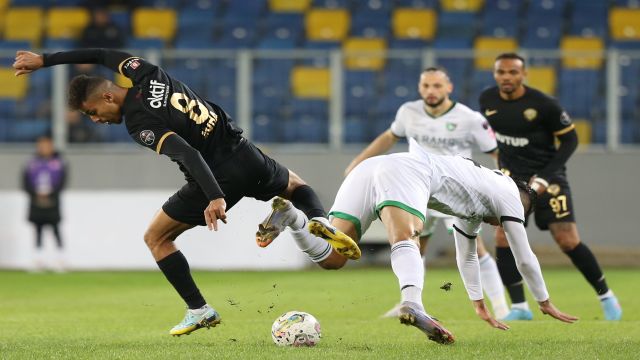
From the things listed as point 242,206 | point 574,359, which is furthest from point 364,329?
point 242,206

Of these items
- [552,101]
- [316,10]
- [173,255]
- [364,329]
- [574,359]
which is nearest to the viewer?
[574,359]

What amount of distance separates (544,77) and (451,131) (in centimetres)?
651

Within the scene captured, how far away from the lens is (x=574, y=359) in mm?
6586

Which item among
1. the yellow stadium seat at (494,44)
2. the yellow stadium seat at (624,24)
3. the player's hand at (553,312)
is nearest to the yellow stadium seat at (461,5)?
the yellow stadium seat at (494,44)

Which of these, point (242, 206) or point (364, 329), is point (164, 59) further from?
point (364, 329)

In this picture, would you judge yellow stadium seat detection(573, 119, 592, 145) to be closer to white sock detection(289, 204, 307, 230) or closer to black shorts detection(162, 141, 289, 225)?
black shorts detection(162, 141, 289, 225)

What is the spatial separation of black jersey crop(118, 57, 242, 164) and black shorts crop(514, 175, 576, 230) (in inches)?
132

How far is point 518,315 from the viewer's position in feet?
33.4

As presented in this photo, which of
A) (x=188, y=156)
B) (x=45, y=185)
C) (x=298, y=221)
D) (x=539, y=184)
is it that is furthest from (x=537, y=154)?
(x=45, y=185)

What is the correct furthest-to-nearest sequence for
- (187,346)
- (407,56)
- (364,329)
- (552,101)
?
(407,56) < (552,101) < (364,329) < (187,346)

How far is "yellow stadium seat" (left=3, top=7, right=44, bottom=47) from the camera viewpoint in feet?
62.2

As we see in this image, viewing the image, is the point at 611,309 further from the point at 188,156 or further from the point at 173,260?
the point at 188,156

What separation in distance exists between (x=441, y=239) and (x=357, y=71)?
282 cm

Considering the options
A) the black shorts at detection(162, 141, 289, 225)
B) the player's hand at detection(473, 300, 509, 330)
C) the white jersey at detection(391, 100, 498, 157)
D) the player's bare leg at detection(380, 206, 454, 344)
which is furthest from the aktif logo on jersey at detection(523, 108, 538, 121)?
the player's bare leg at detection(380, 206, 454, 344)
